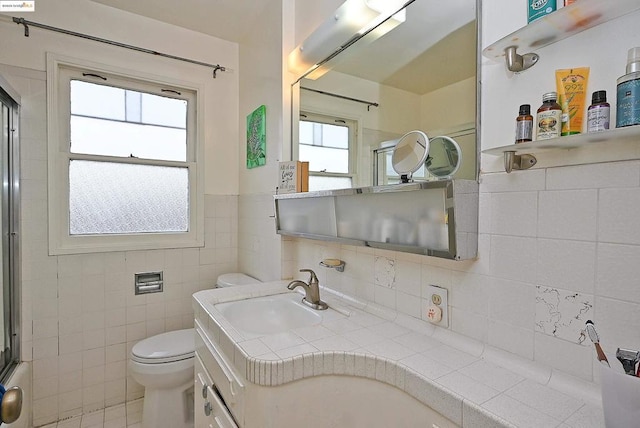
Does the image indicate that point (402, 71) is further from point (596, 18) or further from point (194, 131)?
point (194, 131)

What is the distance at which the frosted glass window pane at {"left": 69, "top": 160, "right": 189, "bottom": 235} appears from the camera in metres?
2.07

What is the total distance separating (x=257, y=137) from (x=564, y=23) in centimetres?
175

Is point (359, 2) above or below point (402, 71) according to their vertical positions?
above

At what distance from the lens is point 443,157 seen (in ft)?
3.51

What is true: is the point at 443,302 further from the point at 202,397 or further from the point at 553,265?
the point at 202,397

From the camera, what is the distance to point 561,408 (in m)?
0.71

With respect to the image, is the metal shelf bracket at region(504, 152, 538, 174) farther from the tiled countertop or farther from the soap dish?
the soap dish

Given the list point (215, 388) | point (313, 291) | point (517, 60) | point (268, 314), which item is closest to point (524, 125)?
point (517, 60)

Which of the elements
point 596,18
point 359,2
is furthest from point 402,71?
point 596,18

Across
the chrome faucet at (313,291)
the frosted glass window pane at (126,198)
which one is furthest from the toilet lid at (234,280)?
the chrome faucet at (313,291)

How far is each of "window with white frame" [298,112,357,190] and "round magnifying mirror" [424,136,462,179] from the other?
463 mm

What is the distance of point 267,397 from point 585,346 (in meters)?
0.84

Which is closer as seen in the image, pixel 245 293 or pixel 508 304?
pixel 508 304

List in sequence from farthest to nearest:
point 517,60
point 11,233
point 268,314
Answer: point 11,233 → point 268,314 → point 517,60
